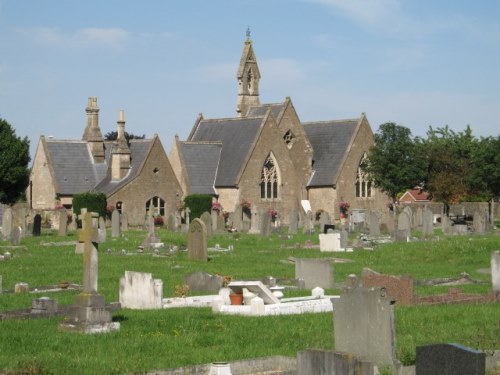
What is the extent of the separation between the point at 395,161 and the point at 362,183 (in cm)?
393

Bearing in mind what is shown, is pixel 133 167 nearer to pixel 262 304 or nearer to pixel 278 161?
pixel 278 161

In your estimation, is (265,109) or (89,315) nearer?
(89,315)

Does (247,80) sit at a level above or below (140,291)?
above

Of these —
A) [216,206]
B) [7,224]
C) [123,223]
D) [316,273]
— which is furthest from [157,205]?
[316,273]

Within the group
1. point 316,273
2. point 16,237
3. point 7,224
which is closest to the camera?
point 316,273

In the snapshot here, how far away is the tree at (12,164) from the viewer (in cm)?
6794

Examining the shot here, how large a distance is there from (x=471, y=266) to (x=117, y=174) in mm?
36476

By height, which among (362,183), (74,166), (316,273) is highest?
(74,166)

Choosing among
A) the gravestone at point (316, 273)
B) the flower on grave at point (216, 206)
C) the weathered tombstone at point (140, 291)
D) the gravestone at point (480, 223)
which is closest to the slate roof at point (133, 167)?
the flower on grave at point (216, 206)

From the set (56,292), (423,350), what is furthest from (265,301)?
(423,350)

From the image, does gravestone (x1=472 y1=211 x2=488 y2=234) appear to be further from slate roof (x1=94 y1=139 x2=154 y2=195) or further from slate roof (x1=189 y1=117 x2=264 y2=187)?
slate roof (x1=94 y1=139 x2=154 y2=195)

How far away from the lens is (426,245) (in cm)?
3491

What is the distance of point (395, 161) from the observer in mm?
69688

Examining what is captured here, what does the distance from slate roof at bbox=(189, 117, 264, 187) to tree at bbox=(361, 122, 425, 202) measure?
785 cm
